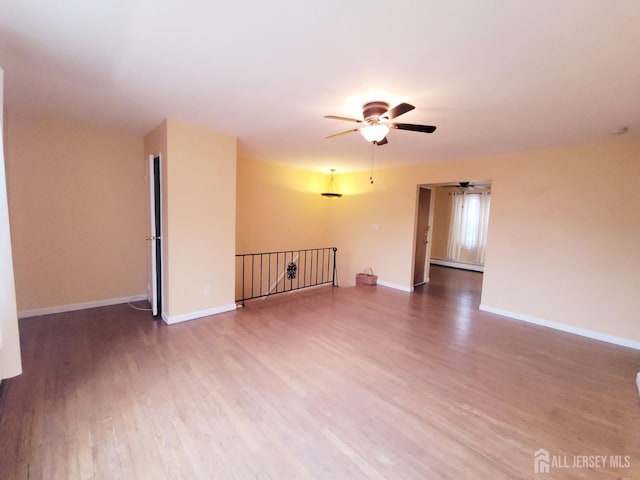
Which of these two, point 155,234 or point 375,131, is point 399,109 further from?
point 155,234

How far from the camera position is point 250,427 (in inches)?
75.1

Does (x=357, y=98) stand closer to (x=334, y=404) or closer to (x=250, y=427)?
(x=334, y=404)

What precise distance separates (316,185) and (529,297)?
478 centimetres

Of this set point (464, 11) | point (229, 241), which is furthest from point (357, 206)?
point (464, 11)

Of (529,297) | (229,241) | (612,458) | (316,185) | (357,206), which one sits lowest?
(612,458)

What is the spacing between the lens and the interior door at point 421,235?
232 inches

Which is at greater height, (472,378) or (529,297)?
(529,297)

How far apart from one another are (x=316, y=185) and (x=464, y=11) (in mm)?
5493

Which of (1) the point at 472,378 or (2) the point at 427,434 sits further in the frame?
(1) the point at 472,378

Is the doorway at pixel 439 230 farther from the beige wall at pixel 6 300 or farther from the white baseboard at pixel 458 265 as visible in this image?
the beige wall at pixel 6 300

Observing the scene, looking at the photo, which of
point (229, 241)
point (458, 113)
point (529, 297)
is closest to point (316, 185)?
point (229, 241)

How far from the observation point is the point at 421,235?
6.15 meters

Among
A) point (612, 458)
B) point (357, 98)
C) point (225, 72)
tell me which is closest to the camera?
point (612, 458)

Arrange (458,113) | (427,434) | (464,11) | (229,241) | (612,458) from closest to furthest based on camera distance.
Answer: (464,11), (612,458), (427,434), (458,113), (229,241)
